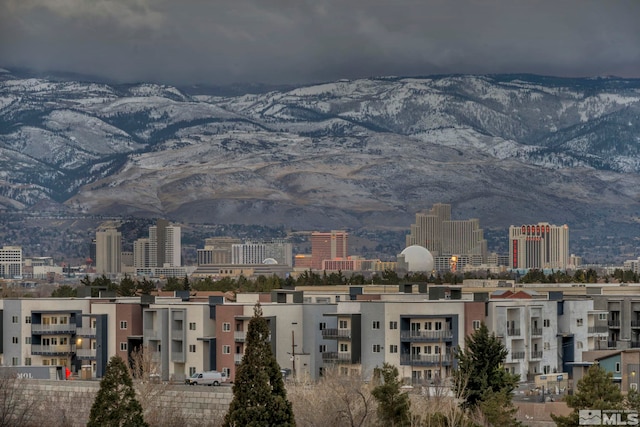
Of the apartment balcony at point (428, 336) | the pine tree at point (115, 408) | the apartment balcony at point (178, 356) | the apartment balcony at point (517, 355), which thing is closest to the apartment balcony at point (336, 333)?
the apartment balcony at point (428, 336)

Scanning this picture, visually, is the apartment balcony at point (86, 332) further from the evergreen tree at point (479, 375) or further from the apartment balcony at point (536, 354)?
the evergreen tree at point (479, 375)

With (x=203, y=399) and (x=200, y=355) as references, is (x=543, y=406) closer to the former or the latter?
(x=203, y=399)

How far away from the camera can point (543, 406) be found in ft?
136

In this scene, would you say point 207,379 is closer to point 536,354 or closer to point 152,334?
point 152,334

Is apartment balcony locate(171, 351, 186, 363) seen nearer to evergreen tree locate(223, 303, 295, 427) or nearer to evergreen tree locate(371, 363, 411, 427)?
evergreen tree locate(371, 363, 411, 427)

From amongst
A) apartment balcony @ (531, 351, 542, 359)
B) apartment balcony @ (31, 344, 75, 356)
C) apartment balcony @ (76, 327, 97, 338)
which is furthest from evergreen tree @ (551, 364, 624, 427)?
apartment balcony @ (31, 344, 75, 356)

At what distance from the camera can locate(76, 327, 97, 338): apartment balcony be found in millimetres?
59969

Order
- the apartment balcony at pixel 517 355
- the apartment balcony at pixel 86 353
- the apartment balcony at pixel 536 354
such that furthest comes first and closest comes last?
the apartment balcony at pixel 86 353
the apartment balcony at pixel 536 354
the apartment balcony at pixel 517 355

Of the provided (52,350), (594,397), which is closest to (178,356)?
(52,350)

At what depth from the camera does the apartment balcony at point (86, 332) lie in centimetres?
5997

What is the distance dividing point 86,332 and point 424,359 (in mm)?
13009

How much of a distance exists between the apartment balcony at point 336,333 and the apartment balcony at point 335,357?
49cm

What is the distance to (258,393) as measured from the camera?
33.5m

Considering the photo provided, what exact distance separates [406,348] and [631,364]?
13.7 m
